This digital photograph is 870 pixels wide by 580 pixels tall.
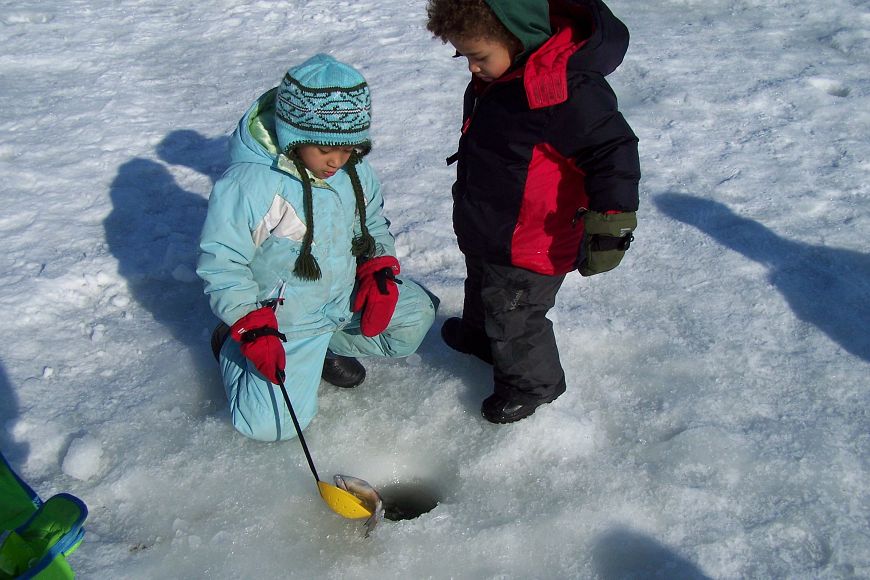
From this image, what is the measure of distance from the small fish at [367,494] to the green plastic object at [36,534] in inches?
34.1

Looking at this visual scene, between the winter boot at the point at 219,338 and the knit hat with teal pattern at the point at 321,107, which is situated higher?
the knit hat with teal pattern at the point at 321,107

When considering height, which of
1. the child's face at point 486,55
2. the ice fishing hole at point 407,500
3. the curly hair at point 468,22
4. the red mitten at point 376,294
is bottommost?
the ice fishing hole at point 407,500

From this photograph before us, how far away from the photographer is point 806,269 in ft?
11.3

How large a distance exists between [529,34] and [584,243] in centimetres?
64

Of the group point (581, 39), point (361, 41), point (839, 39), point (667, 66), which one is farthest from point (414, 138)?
point (839, 39)

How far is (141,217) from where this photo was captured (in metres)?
3.82

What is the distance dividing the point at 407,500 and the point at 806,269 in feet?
7.00

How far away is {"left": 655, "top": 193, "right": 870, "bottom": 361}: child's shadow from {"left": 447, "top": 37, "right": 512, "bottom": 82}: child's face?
1695 mm

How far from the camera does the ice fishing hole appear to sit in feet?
8.50

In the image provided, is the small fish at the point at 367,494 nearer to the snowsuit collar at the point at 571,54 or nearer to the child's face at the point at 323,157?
the child's face at the point at 323,157

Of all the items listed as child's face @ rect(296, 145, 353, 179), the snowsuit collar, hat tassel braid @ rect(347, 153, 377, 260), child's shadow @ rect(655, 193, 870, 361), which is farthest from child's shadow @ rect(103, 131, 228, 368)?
child's shadow @ rect(655, 193, 870, 361)

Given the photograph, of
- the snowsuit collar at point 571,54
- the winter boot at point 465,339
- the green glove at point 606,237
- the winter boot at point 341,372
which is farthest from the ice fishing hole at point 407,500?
the snowsuit collar at point 571,54

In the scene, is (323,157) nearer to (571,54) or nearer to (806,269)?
(571,54)

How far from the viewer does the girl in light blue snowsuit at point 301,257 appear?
233 centimetres
